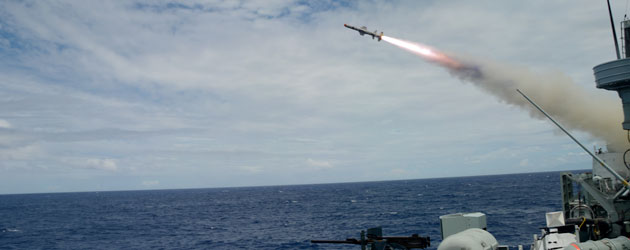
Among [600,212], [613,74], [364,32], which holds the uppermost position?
[364,32]

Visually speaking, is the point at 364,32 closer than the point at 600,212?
No

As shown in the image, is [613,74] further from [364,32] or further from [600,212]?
[364,32]

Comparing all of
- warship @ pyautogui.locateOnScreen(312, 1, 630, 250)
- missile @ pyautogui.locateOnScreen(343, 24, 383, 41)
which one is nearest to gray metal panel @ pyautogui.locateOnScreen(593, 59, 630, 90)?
warship @ pyautogui.locateOnScreen(312, 1, 630, 250)

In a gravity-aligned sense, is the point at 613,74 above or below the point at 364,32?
below

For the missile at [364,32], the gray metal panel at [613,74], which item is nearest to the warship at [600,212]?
the gray metal panel at [613,74]

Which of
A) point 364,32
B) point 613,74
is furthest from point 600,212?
point 364,32

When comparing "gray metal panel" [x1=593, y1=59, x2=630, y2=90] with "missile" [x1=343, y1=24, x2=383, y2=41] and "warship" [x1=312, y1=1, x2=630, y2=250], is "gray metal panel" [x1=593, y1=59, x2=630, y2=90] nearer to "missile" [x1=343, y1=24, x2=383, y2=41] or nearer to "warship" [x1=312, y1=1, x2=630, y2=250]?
"warship" [x1=312, y1=1, x2=630, y2=250]

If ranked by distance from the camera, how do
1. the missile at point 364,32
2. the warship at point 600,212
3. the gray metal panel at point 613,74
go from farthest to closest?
the missile at point 364,32 → the gray metal panel at point 613,74 → the warship at point 600,212

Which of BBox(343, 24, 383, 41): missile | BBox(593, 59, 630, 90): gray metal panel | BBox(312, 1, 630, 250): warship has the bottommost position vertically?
BBox(312, 1, 630, 250): warship

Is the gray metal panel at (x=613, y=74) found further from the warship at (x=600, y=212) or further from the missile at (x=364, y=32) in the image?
the missile at (x=364, y=32)

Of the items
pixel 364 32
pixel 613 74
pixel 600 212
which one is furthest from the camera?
pixel 364 32

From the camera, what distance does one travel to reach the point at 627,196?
20.0 meters

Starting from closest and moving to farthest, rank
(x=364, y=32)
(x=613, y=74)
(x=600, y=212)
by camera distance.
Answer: (x=613, y=74)
(x=600, y=212)
(x=364, y=32)

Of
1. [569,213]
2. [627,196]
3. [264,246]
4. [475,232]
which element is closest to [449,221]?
[475,232]
